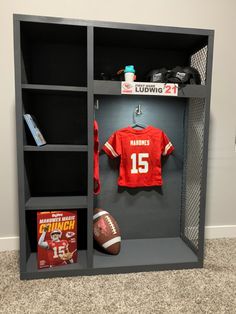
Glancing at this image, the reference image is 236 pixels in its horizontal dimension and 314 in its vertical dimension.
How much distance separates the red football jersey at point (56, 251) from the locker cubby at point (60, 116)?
0.71m

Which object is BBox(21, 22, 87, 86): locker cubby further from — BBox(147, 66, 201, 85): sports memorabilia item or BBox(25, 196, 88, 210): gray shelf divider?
BBox(25, 196, 88, 210): gray shelf divider

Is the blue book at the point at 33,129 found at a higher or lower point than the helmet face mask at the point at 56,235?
higher

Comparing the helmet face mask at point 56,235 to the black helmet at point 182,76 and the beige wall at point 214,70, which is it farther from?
the black helmet at point 182,76

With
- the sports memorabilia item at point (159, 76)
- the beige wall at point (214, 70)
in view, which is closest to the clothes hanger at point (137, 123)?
the sports memorabilia item at point (159, 76)

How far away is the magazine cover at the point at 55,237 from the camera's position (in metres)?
1.62

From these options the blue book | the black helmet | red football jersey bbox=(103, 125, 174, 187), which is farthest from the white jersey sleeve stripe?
the black helmet

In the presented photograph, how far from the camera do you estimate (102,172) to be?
6.57ft

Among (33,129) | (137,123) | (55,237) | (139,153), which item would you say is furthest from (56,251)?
(137,123)

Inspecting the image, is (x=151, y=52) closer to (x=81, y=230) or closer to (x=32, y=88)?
(x=32, y=88)

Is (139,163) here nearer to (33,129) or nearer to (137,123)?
(137,123)

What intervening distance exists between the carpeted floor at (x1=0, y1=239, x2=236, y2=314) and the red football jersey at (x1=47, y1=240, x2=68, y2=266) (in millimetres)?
108

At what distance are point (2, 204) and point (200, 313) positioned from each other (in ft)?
4.98

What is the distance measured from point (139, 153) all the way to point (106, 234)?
2.10 feet

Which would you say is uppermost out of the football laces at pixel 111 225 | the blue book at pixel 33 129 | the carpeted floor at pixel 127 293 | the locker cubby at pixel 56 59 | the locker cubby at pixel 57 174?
the locker cubby at pixel 56 59
